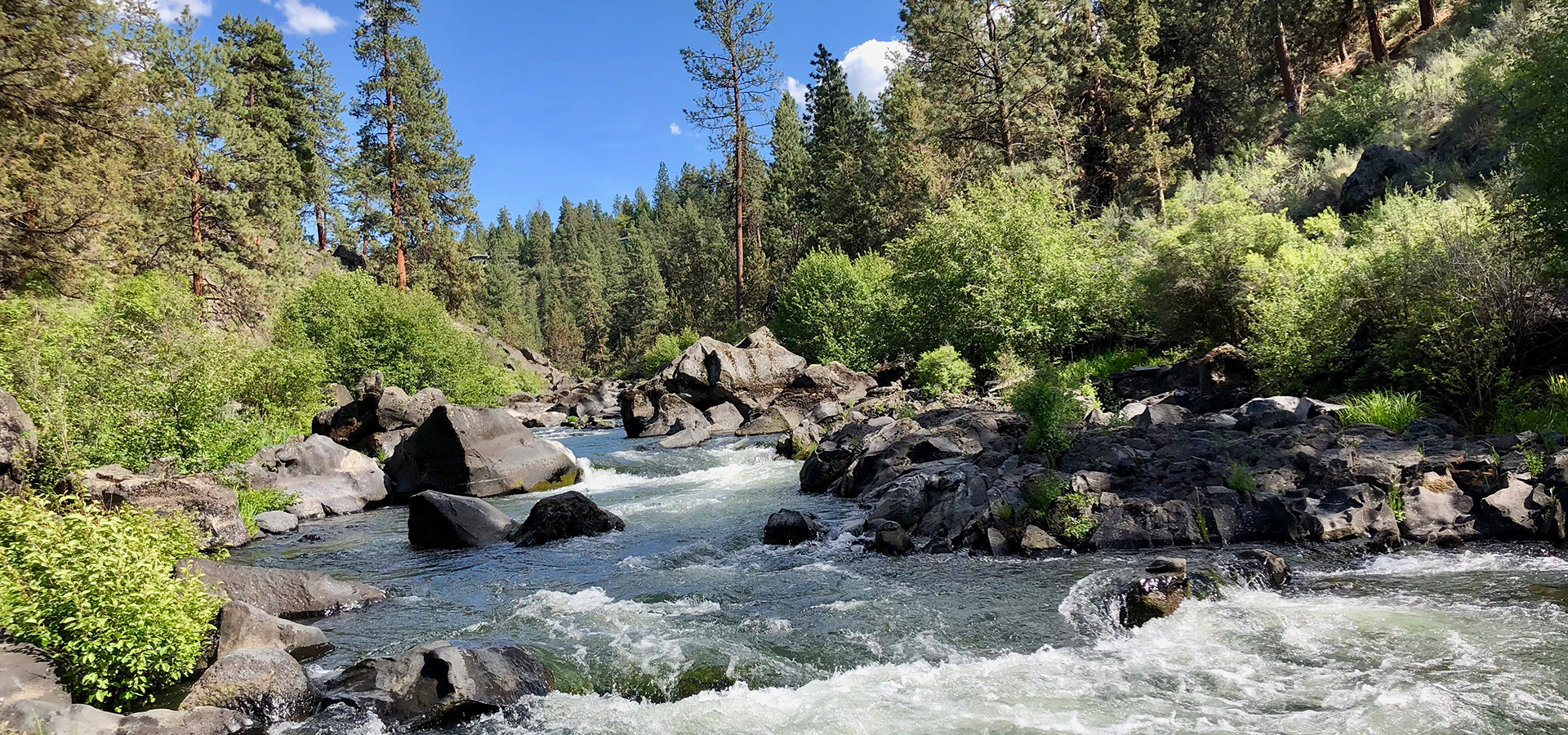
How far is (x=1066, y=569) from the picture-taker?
1039 cm

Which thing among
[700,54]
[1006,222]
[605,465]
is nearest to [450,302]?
[700,54]

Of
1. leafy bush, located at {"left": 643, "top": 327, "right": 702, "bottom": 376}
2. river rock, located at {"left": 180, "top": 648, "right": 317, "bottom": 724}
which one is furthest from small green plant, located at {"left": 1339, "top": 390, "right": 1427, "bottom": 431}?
leafy bush, located at {"left": 643, "top": 327, "right": 702, "bottom": 376}

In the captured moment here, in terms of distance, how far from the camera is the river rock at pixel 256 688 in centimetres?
699

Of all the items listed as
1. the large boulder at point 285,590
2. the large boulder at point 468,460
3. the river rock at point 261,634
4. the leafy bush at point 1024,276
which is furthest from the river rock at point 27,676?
the leafy bush at point 1024,276

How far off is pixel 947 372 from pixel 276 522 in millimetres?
18554

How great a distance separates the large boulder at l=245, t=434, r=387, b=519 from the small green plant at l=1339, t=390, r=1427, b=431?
20533 mm

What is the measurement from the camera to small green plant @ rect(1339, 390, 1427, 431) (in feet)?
42.8

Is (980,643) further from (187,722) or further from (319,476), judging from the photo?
(319,476)

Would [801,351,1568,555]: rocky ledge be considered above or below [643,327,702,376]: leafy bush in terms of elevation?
below

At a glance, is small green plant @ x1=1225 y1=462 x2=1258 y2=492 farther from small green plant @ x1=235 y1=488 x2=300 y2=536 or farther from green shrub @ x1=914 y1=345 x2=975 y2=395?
small green plant @ x1=235 y1=488 x2=300 y2=536

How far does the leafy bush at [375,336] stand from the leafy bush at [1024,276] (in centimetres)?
2021

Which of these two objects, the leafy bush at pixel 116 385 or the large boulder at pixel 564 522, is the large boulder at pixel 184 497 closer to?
the leafy bush at pixel 116 385

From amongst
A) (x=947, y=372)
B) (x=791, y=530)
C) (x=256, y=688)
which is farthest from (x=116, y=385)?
(x=947, y=372)

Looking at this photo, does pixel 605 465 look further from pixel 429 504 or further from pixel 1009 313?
pixel 1009 313
